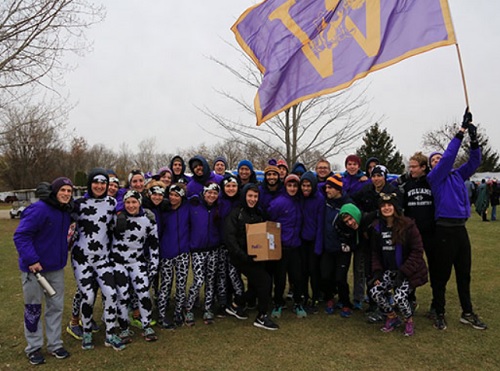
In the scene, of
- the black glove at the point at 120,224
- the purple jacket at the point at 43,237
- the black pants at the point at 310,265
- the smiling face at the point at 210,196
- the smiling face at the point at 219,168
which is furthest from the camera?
the smiling face at the point at 219,168

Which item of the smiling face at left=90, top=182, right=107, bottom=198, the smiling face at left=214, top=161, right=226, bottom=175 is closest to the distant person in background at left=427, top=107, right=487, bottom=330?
the smiling face at left=214, top=161, right=226, bottom=175

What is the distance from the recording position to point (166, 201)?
16.9ft

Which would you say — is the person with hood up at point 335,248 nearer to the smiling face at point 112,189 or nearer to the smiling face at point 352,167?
the smiling face at point 352,167

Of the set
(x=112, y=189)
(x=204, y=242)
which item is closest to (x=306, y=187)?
(x=204, y=242)

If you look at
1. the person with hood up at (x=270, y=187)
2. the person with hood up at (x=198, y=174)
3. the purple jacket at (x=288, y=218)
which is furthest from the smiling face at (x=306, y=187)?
the person with hood up at (x=198, y=174)

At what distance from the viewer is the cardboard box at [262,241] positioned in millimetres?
5004

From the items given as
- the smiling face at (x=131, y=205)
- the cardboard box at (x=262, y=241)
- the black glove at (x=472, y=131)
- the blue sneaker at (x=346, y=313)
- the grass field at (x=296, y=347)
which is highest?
the black glove at (x=472, y=131)

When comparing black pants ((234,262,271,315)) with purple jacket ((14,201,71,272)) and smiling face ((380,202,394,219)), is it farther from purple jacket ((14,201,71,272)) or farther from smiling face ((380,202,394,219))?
purple jacket ((14,201,71,272))

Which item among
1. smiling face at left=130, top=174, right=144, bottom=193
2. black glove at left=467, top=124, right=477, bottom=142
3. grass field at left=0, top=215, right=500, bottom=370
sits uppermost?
black glove at left=467, top=124, right=477, bottom=142

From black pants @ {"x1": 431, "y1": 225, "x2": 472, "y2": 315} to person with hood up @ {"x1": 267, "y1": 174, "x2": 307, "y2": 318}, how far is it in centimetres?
186

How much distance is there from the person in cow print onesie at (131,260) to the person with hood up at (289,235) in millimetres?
1865

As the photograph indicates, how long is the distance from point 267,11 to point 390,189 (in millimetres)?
3312

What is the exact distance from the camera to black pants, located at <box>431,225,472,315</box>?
475cm

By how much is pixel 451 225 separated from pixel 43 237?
5049 millimetres
